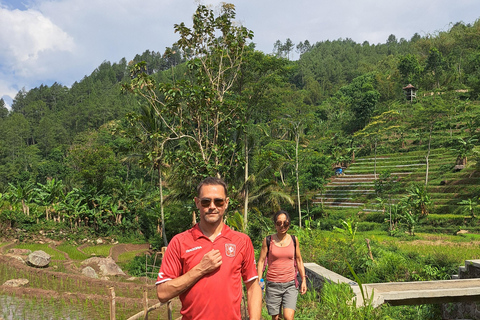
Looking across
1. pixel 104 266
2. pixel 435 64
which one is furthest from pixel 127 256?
pixel 435 64

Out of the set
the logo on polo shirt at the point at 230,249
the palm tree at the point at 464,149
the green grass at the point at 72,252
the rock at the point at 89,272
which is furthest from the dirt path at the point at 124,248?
the palm tree at the point at 464,149

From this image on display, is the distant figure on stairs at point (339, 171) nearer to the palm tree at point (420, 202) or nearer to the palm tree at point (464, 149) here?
the palm tree at point (464, 149)

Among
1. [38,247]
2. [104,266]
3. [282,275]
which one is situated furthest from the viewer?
[38,247]

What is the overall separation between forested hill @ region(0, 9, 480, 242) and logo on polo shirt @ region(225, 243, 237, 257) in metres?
13.1

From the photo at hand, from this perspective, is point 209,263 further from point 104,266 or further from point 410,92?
point 410,92

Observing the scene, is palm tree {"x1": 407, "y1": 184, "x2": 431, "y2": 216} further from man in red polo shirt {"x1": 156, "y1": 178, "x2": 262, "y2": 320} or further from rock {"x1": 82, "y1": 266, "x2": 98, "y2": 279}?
man in red polo shirt {"x1": 156, "y1": 178, "x2": 262, "y2": 320}

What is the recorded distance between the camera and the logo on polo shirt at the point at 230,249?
2269 millimetres

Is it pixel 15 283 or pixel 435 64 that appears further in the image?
pixel 435 64

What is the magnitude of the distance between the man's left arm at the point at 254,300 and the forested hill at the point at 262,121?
1312cm

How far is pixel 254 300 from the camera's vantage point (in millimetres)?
2385

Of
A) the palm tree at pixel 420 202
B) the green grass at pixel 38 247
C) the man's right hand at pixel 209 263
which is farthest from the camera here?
the palm tree at pixel 420 202

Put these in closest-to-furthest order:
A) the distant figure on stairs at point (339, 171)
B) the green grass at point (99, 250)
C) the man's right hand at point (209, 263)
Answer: the man's right hand at point (209, 263), the green grass at point (99, 250), the distant figure on stairs at point (339, 171)

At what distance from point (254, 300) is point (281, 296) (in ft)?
8.13

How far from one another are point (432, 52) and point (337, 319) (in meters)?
61.7
